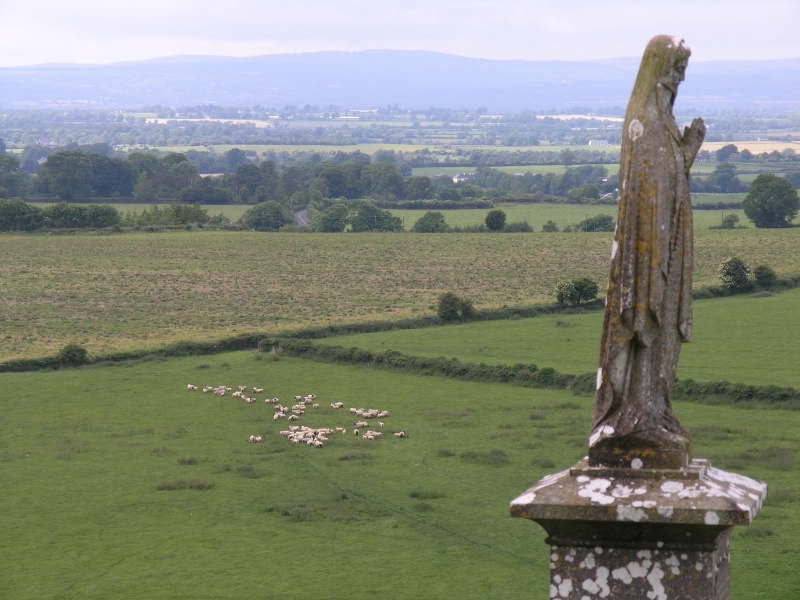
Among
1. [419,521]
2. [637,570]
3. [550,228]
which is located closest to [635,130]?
[637,570]

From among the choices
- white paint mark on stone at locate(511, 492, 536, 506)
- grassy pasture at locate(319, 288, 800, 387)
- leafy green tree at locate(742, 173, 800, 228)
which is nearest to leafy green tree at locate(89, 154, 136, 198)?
leafy green tree at locate(742, 173, 800, 228)

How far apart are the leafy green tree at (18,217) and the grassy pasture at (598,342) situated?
217 feet

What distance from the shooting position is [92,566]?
28141mm

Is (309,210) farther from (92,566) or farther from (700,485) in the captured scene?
(700,485)

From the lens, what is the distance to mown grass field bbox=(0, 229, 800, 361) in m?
68.4

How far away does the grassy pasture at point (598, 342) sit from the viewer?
50.2 m

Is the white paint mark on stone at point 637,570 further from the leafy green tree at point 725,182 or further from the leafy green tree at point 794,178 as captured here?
the leafy green tree at point 794,178

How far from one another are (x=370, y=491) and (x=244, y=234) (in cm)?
8946

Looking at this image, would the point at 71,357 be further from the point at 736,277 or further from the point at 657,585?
the point at 657,585

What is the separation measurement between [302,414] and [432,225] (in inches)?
3127

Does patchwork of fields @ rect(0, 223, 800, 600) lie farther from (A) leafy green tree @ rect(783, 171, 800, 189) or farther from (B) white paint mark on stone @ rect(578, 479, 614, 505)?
(A) leafy green tree @ rect(783, 171, 800, 189)

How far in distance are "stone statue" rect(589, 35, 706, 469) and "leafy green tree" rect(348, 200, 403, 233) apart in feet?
396

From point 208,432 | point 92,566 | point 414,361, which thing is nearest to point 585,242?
point 414,361

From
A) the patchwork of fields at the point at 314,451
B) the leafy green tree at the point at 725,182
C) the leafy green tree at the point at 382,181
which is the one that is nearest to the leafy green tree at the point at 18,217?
the patchwork of fields at the point at 314,451
